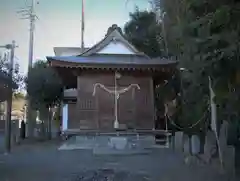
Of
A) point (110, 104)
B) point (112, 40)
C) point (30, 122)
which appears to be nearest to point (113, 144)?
point (110, 104)

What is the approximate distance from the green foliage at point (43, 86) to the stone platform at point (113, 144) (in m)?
13.2

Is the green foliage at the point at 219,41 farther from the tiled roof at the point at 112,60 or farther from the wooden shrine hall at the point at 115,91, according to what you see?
the wooden shrine hall at the point at 115,91

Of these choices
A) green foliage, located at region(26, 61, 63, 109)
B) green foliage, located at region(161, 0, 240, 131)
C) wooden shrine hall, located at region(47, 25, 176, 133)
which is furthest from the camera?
green foliage, located at region(26, 61, 63, 109)

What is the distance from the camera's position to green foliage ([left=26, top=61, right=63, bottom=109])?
29.6 metres

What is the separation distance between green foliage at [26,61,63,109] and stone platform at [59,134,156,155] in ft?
43.3

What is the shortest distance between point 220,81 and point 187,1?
6.24 feet

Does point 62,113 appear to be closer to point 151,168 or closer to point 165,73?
point 165,73

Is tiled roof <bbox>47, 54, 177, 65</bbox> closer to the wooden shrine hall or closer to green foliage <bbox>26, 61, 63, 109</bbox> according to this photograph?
the wooden shrine hall

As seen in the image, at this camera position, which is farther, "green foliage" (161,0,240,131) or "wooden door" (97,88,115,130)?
"wooden door" (97,88,115,130)

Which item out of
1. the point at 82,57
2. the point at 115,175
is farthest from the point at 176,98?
the point at 115,175

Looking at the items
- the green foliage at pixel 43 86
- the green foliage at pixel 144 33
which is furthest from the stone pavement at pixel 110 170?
the green foliage at pixel 43 86

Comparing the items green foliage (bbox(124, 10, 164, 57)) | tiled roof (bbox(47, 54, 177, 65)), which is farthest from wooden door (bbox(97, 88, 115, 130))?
green foliage (bbox(124, 10, 164, 57))

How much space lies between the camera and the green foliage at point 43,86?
29609 millimetres

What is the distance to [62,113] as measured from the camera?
1436 inches
